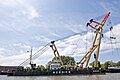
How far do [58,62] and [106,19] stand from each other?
1090 inches

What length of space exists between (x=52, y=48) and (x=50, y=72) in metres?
15.0

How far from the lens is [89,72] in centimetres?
8006

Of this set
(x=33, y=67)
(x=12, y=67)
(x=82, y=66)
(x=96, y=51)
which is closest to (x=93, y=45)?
(x=96, y=51)

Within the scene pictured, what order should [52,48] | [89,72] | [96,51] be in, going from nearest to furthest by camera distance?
[89,72], [96,51], [52,48]

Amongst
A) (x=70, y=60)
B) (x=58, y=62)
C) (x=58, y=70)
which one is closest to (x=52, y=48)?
(x=58, y=62)

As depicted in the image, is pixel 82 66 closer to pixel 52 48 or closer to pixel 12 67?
pixel 52 48

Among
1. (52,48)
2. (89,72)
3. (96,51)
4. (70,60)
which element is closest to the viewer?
(89,72)

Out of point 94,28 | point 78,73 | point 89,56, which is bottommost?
point 78,73

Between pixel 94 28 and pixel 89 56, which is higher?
pixel 94 28

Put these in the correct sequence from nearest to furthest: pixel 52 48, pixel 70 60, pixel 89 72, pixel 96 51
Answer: pixel 89 72
pixel 96 51
pixel 52 48
pixel 70 60

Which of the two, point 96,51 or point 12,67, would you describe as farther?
point 12,67

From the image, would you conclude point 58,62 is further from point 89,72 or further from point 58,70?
point 89,72

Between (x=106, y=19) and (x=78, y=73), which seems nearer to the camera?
(x=78, y=73)

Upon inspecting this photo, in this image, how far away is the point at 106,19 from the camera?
89.3 meters
